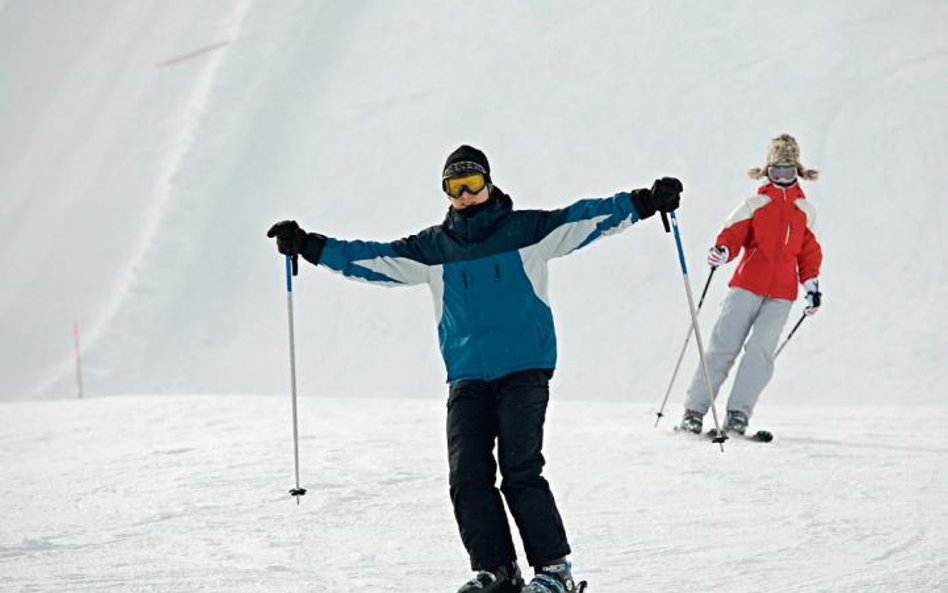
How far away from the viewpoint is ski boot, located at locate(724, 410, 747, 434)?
718cm

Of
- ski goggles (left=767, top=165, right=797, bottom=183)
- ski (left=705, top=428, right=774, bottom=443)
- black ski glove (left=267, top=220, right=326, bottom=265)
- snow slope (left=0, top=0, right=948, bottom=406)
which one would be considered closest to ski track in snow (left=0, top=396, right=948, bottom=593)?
ski (left=705, top=428, right=774, bottom=443)

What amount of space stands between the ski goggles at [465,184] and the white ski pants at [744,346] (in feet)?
11.1

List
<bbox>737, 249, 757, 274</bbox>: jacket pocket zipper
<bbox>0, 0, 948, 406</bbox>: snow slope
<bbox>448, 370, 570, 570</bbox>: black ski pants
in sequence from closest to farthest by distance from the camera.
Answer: <bbox>448, 370, 570, 570</bbox>: black ski pants
<bbox>737, 249, 757, 274</bbox>: jacket pocket zipper
<bbox>0, 0, 948, 406</bbox>: snow slope

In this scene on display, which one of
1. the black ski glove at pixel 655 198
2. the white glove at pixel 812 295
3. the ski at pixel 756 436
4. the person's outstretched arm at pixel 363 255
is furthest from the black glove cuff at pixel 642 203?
the white glove at pixel 812 295

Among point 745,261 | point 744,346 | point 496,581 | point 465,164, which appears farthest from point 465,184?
point 744,346

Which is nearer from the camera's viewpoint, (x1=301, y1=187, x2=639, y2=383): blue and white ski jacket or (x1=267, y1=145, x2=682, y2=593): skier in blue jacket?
(x1=267, y1=145, x2=682, y2=593): skier in blue jacket

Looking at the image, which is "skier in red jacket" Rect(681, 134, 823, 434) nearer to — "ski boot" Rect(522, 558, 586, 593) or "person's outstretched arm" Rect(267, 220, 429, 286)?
"person's outstretched arm" Rect(267, 220, 429, 286)

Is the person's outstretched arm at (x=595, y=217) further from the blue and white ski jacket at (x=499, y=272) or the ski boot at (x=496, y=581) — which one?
the ski boot at (x=496, y=581)

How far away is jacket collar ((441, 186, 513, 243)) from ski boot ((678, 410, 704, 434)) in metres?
3.32

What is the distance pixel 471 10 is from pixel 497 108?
8.46 ft

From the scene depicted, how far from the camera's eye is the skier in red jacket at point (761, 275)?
7215mm

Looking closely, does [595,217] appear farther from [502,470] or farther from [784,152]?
[784,152]

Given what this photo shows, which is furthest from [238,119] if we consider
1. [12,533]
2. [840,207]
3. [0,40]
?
[12,533]

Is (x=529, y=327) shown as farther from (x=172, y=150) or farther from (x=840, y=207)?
(x=172, y=150)
